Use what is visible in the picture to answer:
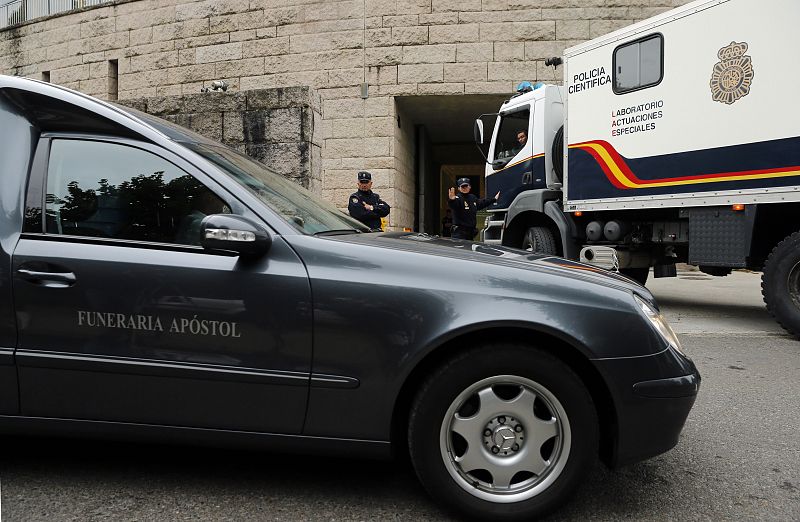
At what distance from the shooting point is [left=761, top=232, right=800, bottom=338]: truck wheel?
6168mm

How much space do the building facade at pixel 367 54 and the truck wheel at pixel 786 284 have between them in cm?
771

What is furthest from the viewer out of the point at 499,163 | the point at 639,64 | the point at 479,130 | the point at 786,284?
the point at 499,163

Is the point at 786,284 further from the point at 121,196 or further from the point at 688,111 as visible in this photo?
the point at 121,196

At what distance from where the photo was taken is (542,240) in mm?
8742

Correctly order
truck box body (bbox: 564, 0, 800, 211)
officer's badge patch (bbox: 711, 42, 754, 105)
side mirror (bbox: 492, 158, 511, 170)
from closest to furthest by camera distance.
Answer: truck box body (bbox: 564, 0, 800, 211)
officer's badge patch (bbox: 711, 42, 754, 105)
side mirror (bbox: 492, 158, 511, 170)

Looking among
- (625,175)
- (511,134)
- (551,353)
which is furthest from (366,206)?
(551,353)

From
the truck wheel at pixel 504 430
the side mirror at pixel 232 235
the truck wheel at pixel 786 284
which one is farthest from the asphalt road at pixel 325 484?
the truck wheel at pixel 786 284

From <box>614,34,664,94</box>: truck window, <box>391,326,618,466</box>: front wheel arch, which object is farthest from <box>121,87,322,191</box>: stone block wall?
<box>391,326,618,466</box>: front wheel arch

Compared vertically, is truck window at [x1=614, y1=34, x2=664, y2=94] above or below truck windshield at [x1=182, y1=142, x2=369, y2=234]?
above

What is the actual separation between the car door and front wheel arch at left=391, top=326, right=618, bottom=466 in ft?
1.36

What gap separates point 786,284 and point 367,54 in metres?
9.67

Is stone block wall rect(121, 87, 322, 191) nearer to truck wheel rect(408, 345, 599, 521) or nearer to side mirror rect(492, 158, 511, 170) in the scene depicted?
side mirror rect(492, 158, 511, 170)

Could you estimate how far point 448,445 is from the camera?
2279 millimetres

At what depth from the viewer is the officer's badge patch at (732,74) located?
6.34 metres
